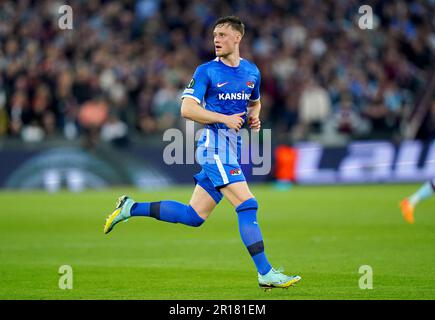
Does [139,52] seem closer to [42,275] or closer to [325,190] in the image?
[325,190]

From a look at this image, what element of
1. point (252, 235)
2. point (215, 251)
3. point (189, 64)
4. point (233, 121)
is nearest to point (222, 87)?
point (233, 121)

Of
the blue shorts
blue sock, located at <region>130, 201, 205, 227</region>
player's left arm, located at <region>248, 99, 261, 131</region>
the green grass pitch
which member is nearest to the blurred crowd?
the green grass pitch

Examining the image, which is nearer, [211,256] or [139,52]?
[211,256]

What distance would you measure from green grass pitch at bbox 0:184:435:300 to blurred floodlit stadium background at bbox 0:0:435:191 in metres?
2.68

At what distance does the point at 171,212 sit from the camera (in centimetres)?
1001

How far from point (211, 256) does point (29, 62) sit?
45.0 ft

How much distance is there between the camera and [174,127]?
2417cm

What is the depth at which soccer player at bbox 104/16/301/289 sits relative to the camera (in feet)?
30.6

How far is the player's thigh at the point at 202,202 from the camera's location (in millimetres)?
9789

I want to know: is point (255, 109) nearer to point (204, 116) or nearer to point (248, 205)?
point (204, 116)

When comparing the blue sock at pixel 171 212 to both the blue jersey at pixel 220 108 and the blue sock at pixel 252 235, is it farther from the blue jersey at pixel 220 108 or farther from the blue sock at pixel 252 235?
the blue sock at pixel 252 235

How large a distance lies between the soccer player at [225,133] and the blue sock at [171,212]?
0.03 feet

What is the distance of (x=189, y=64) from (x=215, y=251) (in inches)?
523
